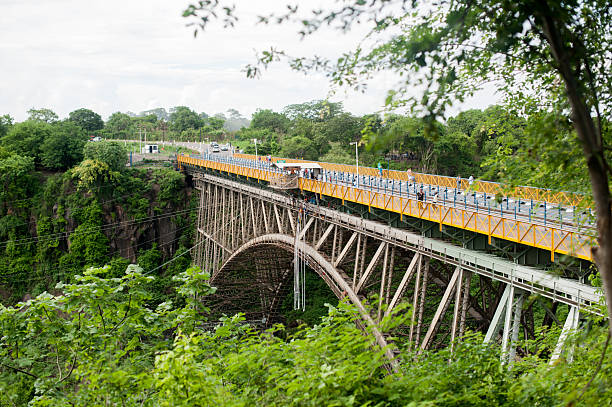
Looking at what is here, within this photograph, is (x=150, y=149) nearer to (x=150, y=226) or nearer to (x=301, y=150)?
(x=150, y=226)

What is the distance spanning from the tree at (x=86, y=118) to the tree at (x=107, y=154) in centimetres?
3882

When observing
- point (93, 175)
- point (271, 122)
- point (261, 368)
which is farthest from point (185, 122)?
point (261, 368)

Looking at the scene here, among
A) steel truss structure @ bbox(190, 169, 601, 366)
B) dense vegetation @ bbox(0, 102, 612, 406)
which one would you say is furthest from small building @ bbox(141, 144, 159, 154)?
steel truss structure @ bbox(190, 169, 601, 366)

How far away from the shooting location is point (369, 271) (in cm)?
1761

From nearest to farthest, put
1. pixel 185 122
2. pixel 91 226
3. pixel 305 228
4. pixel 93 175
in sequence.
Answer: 1. pixel 305 228
2. pixel 91 226
3. pixel 93 175
4. pixel 185 122

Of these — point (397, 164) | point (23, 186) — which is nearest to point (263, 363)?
point (23, 186)

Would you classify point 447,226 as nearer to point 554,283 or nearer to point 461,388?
point 554,283

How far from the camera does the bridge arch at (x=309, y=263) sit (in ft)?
60.3

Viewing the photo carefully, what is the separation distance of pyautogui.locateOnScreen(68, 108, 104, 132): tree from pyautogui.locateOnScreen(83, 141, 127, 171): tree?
38.8 m

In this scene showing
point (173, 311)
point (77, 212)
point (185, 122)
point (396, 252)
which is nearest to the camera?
point (173, 311)

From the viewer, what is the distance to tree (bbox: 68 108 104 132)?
82.9 m

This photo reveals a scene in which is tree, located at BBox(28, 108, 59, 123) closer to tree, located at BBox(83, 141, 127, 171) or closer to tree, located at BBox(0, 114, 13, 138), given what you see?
tree, located at BBox(0, 114, 13, 138)

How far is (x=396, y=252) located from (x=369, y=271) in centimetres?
243

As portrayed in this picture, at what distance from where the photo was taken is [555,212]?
1511 centimetres
